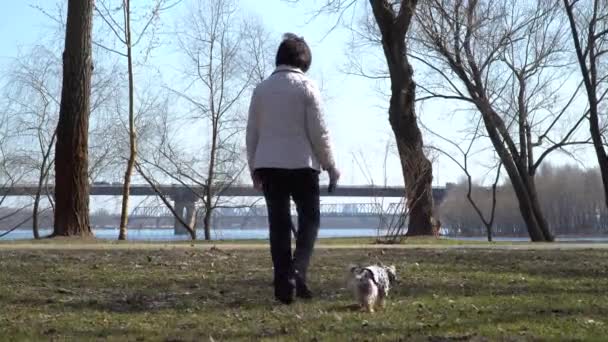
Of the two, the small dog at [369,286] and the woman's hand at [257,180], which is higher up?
the woman's hand at [257,180]

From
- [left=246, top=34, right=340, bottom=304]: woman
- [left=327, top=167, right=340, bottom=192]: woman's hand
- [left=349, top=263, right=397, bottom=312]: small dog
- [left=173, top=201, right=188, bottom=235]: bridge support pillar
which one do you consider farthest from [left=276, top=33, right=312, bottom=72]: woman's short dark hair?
[left=173, top=201, right=188, bottom=235]: bridge support pillar

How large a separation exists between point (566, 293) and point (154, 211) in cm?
3833

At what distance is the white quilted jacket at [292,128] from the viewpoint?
5.93 m

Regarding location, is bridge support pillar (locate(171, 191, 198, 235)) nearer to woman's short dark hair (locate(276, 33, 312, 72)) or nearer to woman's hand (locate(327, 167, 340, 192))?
woman's short dark hair (locate(276, 33, 312, 72))

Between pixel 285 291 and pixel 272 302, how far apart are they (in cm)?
30

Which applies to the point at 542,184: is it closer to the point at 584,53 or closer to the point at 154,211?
the point at 584,53

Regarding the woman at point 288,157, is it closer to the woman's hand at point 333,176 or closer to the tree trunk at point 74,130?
the woman's hand at point 333,176

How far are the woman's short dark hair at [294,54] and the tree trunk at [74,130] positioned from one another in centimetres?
1018

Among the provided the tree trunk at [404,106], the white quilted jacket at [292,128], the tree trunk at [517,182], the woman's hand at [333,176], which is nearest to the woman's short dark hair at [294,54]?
the white quilted jacket at [292,128]

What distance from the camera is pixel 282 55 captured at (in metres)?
6.20

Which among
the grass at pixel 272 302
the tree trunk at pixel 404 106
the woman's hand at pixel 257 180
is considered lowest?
the grass at pixel 272 302

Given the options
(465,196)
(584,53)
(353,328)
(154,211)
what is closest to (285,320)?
(353,328)

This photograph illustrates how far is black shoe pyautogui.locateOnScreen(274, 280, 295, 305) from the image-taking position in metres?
5.92

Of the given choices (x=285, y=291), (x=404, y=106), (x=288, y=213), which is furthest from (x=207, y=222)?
(x=285, y=291)
